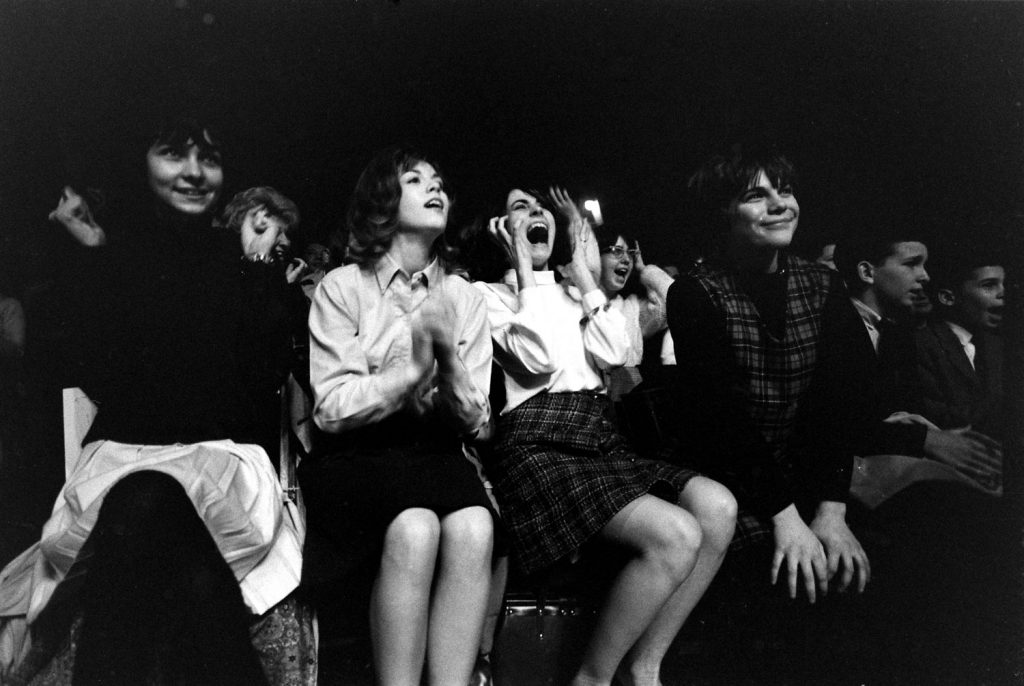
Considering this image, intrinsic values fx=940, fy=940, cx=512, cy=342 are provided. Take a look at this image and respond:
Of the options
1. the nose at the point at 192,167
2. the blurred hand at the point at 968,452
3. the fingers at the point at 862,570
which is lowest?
the fingers at the point at 862,570

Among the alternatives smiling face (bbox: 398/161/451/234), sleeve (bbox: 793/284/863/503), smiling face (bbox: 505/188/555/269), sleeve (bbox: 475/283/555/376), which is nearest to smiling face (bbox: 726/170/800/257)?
sleeve (bbox: 793/284/863/503)

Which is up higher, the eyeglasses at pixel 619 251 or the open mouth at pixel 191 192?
the open mouth at pixel 191 192

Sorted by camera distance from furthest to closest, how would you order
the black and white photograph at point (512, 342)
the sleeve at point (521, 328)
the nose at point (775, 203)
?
the nose at point (775, 203)
the sleeve at point (521, 328)
the black and white photograph at point (512, 342)

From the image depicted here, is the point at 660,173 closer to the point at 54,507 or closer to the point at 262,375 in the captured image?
the point at 262,375

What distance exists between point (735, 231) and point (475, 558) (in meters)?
1.49

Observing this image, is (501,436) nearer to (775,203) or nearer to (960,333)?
(775,203)

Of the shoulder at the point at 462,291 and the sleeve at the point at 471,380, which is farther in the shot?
the shoulder at the point at 462,291

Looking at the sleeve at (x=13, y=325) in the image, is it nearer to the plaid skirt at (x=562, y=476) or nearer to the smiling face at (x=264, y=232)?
the smiling face at (x=264, y=232)

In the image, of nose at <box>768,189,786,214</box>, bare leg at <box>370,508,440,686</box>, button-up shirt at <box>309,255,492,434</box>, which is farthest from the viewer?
nose at <box>768,189,786,214</box>

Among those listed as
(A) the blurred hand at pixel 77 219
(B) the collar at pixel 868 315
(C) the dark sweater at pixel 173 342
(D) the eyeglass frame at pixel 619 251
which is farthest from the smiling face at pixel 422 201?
(B) the collar at pixel 868 315

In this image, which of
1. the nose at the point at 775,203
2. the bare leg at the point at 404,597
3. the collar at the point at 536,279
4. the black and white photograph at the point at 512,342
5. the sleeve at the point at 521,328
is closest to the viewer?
the bare leg at the point at 404,597

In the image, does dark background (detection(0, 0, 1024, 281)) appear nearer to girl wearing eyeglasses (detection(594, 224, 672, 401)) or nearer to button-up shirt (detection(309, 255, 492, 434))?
girl wearing eyeglasses (detection(594, 224, 672, 401))

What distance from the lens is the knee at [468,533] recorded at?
8.63 feet

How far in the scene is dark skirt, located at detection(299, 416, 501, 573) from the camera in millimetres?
2648
